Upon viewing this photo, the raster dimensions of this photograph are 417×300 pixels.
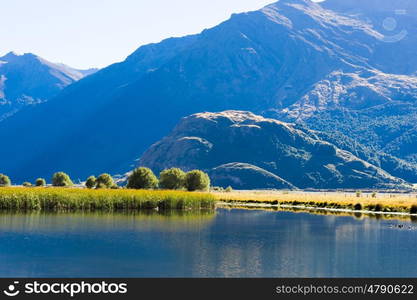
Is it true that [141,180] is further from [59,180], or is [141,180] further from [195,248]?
[195,248]

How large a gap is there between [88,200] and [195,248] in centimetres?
5084

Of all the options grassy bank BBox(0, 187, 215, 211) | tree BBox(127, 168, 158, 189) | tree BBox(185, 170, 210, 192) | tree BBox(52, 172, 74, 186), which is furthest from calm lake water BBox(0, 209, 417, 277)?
tree BBox(52, 172, 74, 186)

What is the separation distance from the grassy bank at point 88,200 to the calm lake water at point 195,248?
466 inches

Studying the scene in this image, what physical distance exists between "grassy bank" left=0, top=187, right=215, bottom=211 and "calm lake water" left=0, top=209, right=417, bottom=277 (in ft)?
38.8

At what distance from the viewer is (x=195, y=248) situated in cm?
5969

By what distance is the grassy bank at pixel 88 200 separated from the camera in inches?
4023

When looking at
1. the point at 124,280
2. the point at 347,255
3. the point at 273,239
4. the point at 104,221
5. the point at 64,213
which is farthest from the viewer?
the point at 64,213

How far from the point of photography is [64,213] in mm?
96562

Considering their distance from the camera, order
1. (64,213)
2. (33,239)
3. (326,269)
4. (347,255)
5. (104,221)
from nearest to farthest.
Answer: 1. (326,269)
2. (347,255)
3. (33,239)
4. (104,221)
5. (64,213)

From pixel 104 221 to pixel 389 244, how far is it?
3566cm

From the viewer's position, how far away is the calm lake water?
48000 mm

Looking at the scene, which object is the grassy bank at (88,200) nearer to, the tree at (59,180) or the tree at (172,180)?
the tree at (172,180)

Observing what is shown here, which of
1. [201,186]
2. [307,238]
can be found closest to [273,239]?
[307,238]

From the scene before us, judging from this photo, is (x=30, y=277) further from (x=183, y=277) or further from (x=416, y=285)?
(x=416, y=285)
